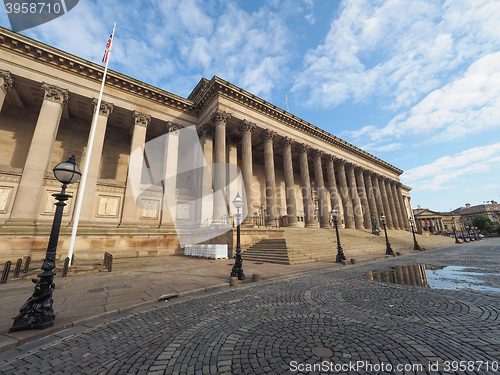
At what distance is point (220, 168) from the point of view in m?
19.4

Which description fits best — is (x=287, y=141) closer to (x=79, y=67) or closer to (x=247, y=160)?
(x=247, y=160)

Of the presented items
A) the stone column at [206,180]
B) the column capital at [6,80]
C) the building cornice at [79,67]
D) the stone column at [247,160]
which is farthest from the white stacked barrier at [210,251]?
the column capital at [6,80]

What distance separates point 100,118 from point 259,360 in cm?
2158

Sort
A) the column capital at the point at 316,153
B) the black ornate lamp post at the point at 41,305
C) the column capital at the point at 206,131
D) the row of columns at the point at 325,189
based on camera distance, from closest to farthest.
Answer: the black ornate lamp post at the point at 41,305
the row of columns at the point at 325,189
the column capital at the point at 206,131
the column capital at the point at 316,153

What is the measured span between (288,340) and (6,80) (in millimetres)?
24000

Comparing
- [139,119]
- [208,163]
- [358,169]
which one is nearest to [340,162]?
[358,169]

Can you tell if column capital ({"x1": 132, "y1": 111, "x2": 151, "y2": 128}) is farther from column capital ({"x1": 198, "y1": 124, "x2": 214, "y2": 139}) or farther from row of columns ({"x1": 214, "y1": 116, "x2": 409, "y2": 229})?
row of columns ({"x1": 214, "y1": 116, "x2": 409, "y2": 229})

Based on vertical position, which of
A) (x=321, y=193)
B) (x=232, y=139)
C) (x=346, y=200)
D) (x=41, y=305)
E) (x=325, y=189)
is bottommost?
(x=41, y=305)

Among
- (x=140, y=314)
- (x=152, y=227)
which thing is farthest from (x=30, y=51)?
(x=140, y=314)

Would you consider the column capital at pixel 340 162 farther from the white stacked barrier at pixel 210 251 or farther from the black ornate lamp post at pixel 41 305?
the black ornate lamp post at pixel 41 305

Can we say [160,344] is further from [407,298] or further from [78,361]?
[407,298]

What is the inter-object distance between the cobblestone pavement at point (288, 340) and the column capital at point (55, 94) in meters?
19.8

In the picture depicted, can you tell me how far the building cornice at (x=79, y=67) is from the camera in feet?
50.6

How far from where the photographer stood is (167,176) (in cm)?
1977
